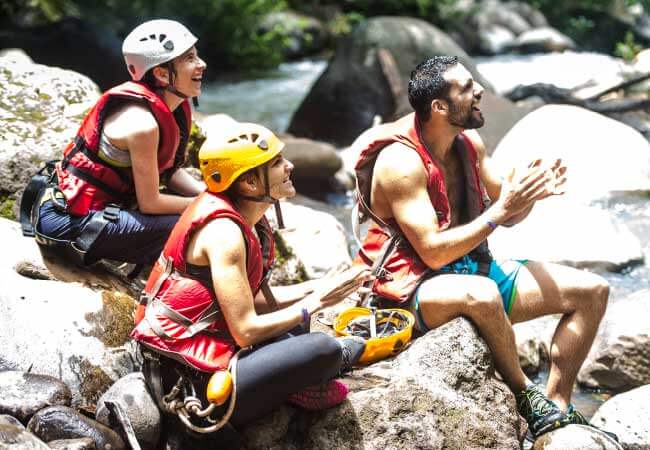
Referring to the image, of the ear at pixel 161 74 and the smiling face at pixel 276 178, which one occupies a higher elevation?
the smiling face at pixel 276 178

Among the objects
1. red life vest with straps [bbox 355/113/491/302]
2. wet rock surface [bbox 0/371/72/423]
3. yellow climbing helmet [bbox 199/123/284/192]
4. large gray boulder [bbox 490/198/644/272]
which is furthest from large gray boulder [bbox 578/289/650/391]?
wet rock surface [bbox 0/371/72/423]

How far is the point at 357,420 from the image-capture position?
392 centimetres

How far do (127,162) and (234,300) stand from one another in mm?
1530

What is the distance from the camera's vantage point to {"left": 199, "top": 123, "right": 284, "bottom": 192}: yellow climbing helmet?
367cm

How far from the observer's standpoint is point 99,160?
187 inches

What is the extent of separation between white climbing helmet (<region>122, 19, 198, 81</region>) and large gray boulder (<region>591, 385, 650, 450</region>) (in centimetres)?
311

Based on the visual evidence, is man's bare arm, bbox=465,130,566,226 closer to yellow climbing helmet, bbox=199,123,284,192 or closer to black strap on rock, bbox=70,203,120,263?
yellow climbing helmet, bbox=199,123,284,192

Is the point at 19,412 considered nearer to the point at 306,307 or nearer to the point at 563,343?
the point at 306,307

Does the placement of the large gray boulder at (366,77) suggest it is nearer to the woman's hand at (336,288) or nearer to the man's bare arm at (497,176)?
the man's bare arm at (497,176)

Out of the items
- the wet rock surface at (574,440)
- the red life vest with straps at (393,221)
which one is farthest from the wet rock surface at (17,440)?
the wet rock surface at (574,440)

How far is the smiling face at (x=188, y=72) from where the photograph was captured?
4.80 m

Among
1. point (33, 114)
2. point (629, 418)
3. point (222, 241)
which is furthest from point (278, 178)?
point (33, 114)

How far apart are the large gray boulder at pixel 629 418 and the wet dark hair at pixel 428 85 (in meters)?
2.02

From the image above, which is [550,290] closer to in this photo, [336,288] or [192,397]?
[336,288]
